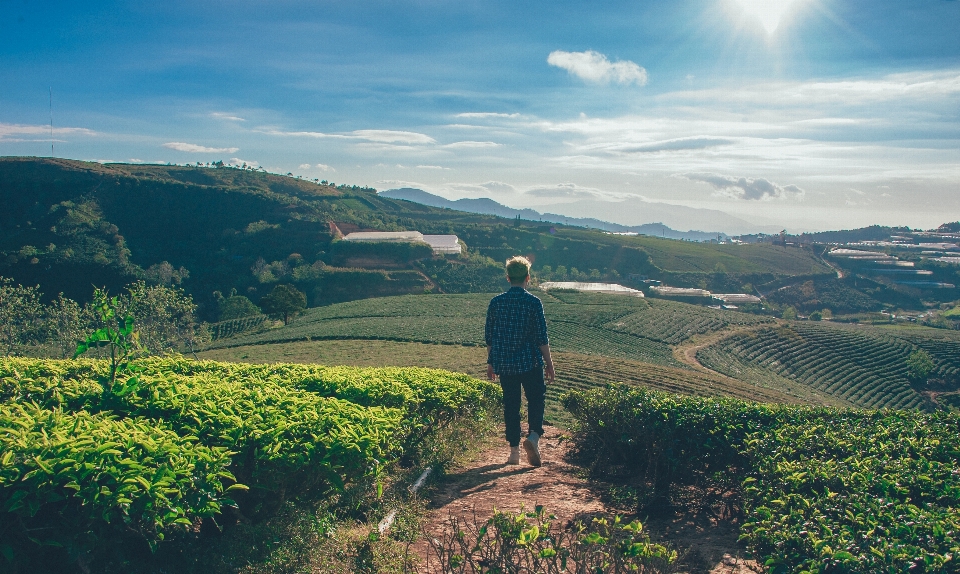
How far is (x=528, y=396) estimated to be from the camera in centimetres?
689

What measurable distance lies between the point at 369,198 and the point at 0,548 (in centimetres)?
14594

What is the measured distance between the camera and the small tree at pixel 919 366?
150ft

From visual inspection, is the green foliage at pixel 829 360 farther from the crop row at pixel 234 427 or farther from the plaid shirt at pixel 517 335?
the crop row at pixel 234 427

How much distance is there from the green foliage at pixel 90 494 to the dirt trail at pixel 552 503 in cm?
179

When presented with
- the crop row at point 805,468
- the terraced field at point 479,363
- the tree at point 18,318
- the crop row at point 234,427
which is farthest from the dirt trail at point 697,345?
the tree at point 18,318

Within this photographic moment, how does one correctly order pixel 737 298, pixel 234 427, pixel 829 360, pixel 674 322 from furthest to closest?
pixel 737 298 → pixel 674 322 → pixel 829 360 → pixel 234 427

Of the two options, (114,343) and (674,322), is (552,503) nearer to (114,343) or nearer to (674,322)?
(114,343)

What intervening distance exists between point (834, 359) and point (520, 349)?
52.3 meters

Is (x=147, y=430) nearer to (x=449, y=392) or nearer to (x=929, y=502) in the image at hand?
(x=449, y=392)

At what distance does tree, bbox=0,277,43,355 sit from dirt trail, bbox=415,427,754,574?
29307 millimetres

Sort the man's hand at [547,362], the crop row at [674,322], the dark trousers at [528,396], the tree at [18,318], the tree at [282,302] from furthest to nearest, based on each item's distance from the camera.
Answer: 1. the tree at [282,302]
2. the crop row at [674,322]
3. the tree at [18,318]
4. the dark trousers at [528,396]
5. the man's hand at [547,362]

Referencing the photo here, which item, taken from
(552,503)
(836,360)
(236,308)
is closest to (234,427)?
(552,503)

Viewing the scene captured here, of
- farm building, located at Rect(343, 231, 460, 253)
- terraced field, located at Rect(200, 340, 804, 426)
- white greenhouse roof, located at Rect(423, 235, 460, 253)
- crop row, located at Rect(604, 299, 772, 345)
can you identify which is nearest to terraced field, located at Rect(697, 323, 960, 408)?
crop row, located at Rect(604, 299, 772, 345)

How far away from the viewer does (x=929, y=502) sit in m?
3.69
